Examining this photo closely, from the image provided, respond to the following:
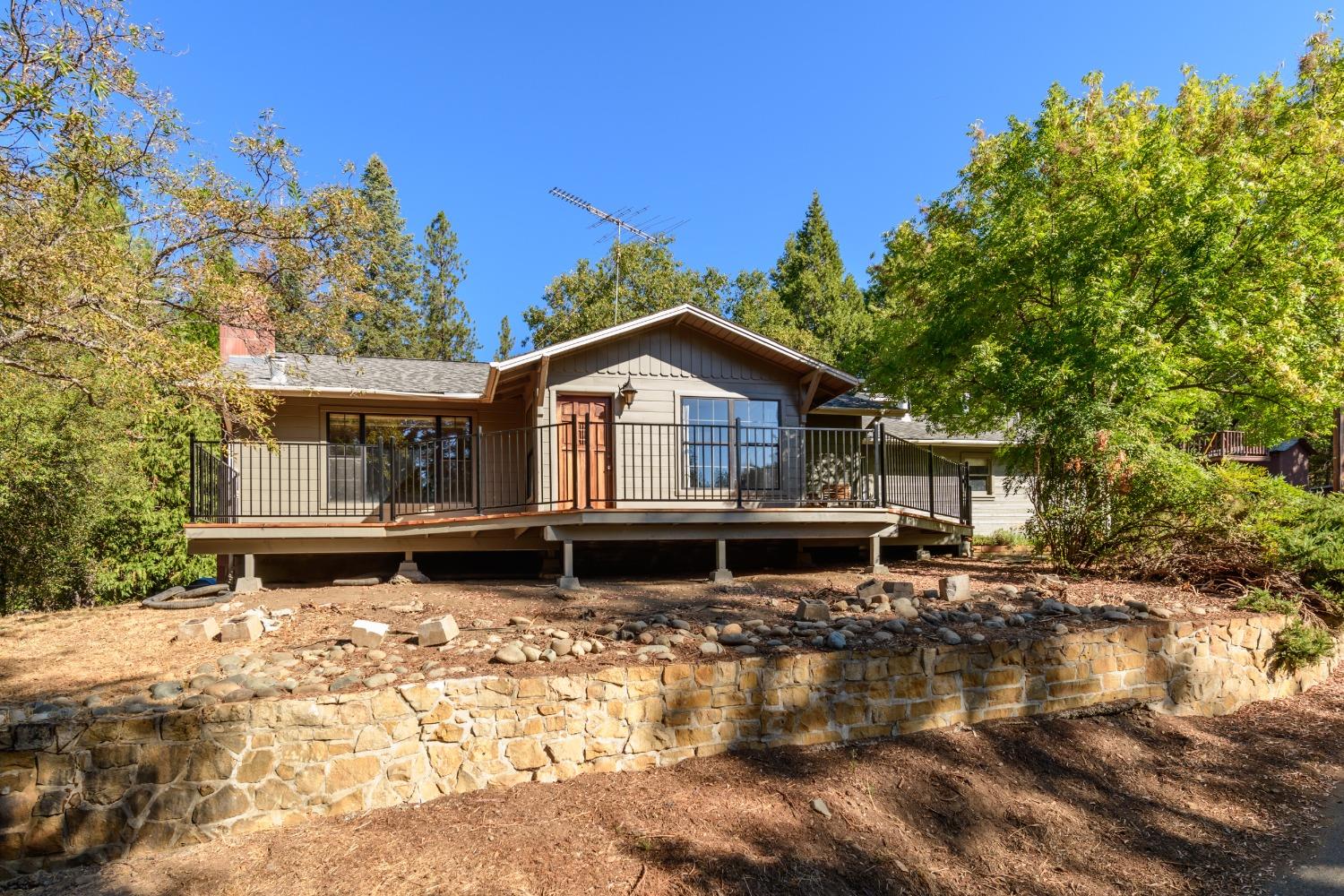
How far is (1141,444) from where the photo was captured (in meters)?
8.80

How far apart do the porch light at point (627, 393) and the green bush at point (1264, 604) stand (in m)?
7.92

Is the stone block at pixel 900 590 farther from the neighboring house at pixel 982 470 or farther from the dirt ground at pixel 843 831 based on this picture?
the neighboring house at pixel 982 470

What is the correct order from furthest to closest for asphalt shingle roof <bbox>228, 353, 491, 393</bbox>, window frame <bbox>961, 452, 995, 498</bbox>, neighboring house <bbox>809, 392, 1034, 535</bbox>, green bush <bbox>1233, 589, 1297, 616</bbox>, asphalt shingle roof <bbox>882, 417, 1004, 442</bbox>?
window frame <bbox>961, 452, 995, 498</bbox>
neighboring house <bbox>809, 392, 1034, 535</bbox>
asphalt shingle roof <bbox>882, 417, 1004, 442</bbox>
asphalt shingle roof <bbox>228, 353, 491, 393</bbox>
green bush <bbox>1233, 589, 1297, 616</bbox>

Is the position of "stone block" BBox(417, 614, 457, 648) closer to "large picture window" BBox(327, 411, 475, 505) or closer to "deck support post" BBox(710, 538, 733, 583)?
"deck support post" BBox(710, 538, 733, 583)

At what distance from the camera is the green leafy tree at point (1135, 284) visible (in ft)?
30.6

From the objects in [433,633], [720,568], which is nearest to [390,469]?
[720,568]

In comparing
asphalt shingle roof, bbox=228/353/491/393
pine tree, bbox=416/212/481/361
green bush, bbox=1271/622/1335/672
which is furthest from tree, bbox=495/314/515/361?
green bush, bbox=1271/622/1335/672

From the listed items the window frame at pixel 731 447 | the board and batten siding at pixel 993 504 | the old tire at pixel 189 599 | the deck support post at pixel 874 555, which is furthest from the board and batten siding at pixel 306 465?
the board and batten siding at pixel 993 504

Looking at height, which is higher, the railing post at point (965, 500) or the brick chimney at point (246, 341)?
the brick chimney at point (246, 341)

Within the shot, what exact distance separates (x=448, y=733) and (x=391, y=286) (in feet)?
101

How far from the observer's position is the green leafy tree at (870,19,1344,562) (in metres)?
9.31

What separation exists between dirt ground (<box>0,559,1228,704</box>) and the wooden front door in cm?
203

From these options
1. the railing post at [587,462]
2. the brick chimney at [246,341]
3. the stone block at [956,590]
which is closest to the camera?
the stone block at [956,590]

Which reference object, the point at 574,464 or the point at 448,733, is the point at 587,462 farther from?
the point at 448,733
